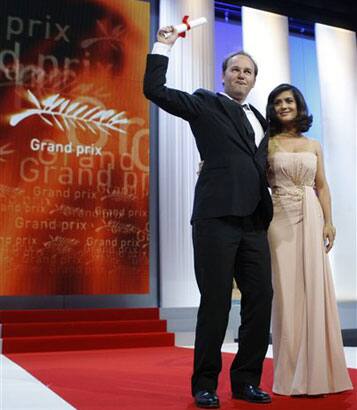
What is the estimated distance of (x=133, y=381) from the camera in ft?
8.54

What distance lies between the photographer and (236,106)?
6.89 feet

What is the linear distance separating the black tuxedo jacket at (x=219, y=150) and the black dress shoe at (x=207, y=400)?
0.62 metres

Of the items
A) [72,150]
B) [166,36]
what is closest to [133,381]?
[166,36]

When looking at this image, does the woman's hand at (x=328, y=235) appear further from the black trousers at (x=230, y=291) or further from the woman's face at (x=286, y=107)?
the woman's face at (x=286, y=107)

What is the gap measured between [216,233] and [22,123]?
11.9ft

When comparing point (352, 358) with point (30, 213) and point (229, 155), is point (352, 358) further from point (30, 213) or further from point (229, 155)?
point (30, 213)

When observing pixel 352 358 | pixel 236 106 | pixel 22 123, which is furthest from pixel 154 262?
pixel 236 106

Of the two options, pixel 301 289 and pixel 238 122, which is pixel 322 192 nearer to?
pixel 301 289

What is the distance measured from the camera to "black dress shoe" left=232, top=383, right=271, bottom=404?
1931 mm

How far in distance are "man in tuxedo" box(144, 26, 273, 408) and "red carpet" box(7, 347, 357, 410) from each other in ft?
0.49

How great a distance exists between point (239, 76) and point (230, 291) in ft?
2.75

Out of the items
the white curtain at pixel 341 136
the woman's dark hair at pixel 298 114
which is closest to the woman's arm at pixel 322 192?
the woman's dark hair at pixel 298 114

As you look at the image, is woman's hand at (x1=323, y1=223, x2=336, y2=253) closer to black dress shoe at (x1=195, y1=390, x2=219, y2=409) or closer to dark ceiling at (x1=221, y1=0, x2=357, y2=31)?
black dress shoe at (x1=195, y1=390, x2=219, y2=409)

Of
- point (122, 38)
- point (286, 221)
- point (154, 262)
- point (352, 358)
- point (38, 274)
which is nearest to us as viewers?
point (286, 221)
